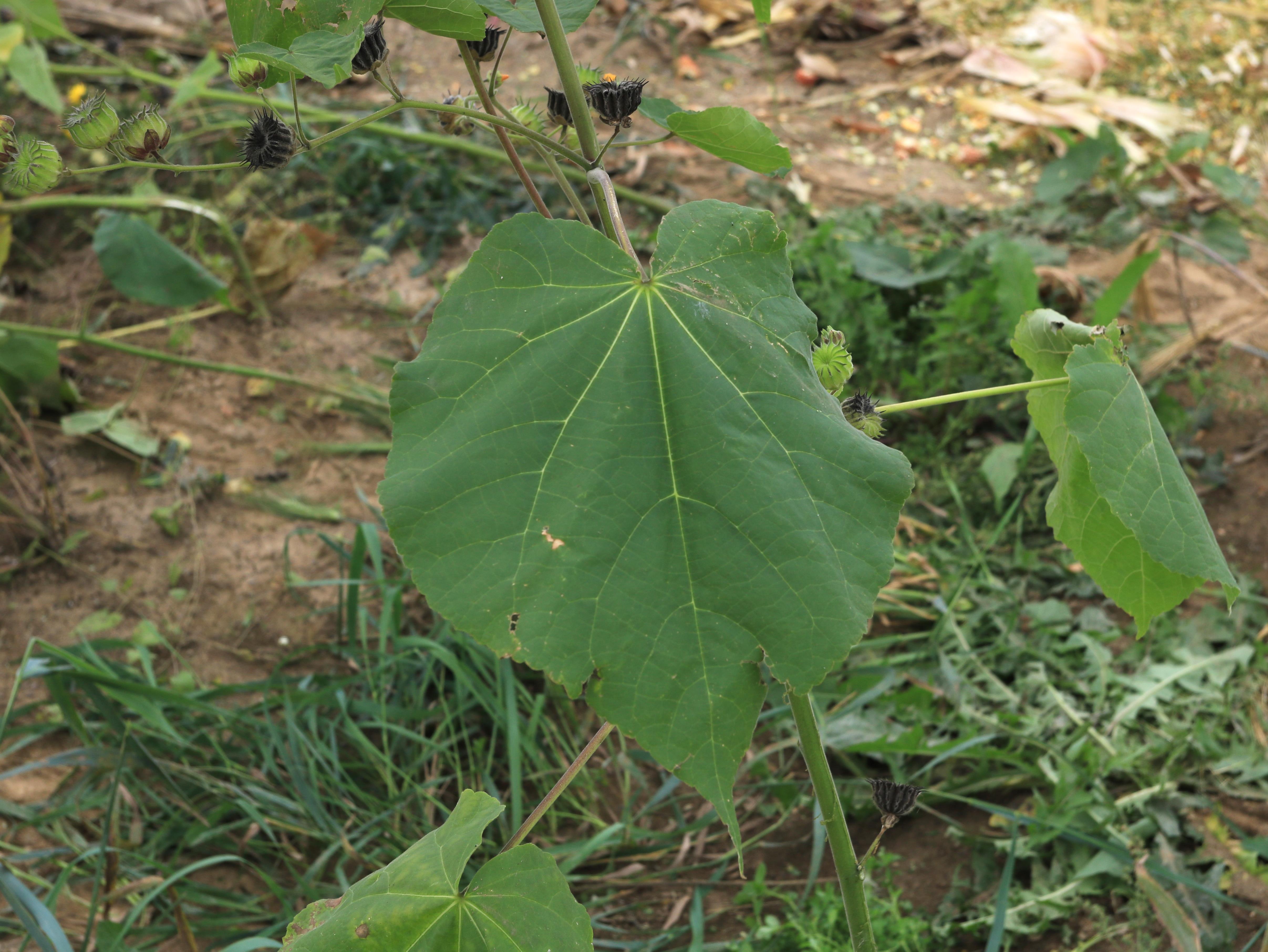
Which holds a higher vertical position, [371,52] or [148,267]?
[371,52]

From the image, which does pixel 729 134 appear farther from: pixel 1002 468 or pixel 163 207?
pixel 163 207

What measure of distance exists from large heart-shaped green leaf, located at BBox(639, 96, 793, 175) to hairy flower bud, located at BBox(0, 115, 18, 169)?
2.38ft

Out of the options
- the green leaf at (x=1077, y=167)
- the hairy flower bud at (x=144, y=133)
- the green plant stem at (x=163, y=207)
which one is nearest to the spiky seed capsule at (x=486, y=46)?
the hairy flower bud at (x=144, y=133)

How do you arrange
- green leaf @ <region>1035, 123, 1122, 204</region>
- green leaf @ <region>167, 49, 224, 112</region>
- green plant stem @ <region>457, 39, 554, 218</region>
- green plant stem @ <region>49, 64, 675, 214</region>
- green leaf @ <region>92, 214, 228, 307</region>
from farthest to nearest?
green leaf @ <region>1035, 123, 1122, 204</region> < green plant stem @ <region>49, 64, 675, 214</region> < green leaf @ <region>167, 49, 224, 112</region> < green leaf @ <region>92, 214, 228, 307</region> < green plant stem @ <region>457, 39, 554, 218</region>

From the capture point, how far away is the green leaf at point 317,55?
103 cm

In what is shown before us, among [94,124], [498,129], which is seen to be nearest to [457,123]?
[498,129]

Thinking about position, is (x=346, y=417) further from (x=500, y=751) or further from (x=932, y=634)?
(x=932, y=634)

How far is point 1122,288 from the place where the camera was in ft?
10.4

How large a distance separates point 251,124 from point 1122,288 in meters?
2.82

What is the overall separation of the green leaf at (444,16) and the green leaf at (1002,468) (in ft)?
7.44

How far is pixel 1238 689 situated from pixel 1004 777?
2.19 feet

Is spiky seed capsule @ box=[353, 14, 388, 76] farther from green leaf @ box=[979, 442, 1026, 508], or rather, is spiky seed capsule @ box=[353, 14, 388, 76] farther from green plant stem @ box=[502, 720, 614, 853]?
green leaf @ box=[979, 442, 1026, 508]

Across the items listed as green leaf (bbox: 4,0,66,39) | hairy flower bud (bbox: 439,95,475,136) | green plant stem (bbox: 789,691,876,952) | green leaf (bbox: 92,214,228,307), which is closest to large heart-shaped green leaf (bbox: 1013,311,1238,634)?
green plant stem (bbox: 789,691,876,952)

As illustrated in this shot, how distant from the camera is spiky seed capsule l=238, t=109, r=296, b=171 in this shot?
3.80ft
